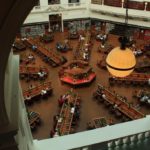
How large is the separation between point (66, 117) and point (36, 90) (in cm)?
294

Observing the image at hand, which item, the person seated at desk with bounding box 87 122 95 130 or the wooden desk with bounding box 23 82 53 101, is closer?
the person seated at desk with bounding box 87 122 95 130

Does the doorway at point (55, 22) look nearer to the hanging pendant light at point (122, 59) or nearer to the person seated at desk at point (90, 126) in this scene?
the person seated at desk at point (90, 126)

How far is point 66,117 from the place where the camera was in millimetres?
13883

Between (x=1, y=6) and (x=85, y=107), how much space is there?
13.6 metres

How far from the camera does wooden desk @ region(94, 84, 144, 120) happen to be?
46.3ft

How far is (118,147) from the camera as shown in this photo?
6.96 metres

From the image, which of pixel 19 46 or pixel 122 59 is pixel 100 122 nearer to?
pixel 122 59

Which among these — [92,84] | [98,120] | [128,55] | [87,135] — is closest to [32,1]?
[128,55]

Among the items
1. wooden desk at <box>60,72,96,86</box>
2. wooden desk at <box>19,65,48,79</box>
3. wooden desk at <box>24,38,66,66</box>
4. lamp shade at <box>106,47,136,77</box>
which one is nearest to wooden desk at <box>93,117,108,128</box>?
wooden desk at <box>60,72,96,86</box>

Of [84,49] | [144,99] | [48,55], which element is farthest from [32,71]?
[144,99]

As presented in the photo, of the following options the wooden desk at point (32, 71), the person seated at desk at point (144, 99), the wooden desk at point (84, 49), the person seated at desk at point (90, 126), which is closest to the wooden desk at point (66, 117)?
the person seated at desk at point (90, 126)

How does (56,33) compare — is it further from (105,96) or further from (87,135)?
(87,135)

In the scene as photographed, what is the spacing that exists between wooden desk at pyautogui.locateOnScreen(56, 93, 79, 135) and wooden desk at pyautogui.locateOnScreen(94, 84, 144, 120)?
1492mm

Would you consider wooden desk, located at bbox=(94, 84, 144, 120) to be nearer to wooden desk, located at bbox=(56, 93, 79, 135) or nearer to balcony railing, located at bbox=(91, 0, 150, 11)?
wooden desk, located at bbox=(56, 93, 79, 135)
